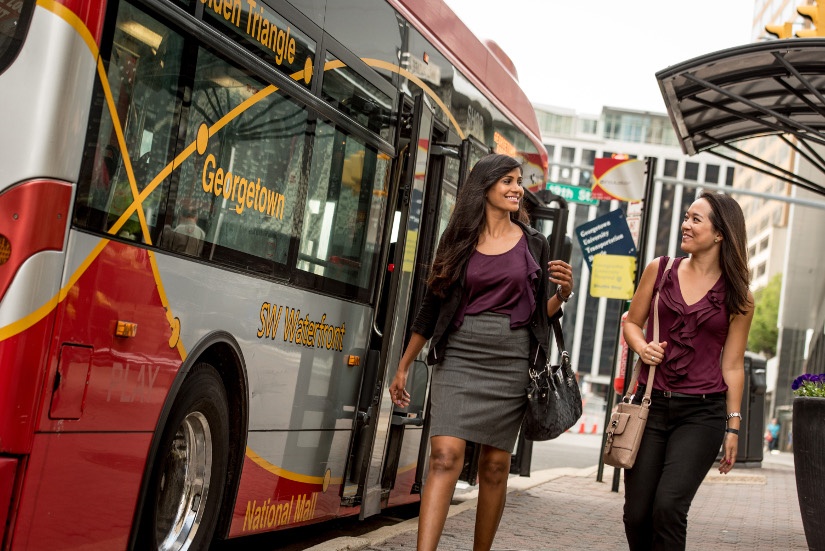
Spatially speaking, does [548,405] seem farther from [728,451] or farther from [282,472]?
[282,472]

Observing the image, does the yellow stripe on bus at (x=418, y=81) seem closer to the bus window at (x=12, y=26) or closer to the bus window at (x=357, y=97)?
the bus window at (x=357, y=97)

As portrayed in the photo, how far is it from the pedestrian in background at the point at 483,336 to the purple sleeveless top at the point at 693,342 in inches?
19.1

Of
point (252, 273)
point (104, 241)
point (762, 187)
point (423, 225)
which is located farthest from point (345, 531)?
point (762, 187)

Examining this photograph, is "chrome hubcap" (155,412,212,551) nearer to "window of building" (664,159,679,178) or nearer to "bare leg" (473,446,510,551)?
"bare leg" (473,446,510,551)

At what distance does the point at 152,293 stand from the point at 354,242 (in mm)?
2341

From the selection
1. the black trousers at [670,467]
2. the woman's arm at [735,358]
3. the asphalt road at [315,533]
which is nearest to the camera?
the black trousers at [670,467]

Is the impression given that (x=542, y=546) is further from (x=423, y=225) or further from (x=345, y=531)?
(x=423, y=225)

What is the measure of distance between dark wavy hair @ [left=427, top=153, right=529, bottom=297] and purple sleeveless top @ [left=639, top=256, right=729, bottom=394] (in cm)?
92

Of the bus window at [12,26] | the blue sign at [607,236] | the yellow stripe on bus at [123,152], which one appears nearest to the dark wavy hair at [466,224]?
the yellow stripe on bus at [123,152]

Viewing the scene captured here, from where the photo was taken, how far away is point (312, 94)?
6.41 meters

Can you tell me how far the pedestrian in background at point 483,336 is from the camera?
5523mm

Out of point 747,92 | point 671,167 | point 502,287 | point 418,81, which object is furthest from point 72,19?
point 671,167

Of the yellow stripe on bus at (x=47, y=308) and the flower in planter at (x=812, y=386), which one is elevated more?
the flower in planter at (x=812, y=386)

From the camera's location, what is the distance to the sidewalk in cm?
812
